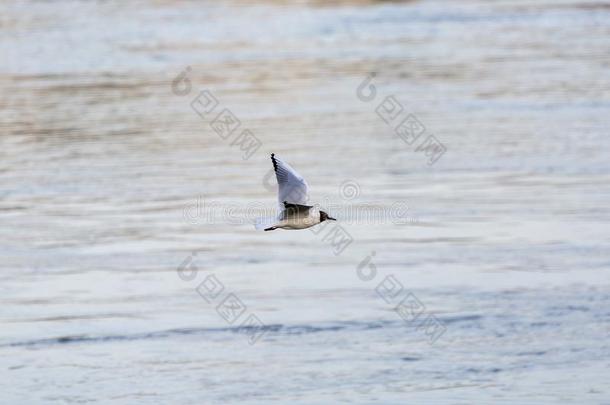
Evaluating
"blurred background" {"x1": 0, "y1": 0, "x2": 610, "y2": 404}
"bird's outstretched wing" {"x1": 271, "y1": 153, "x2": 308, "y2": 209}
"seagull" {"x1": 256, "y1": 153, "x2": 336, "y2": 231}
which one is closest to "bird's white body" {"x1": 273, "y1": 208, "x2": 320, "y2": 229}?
"seagull" {"x1": 256, "y1": 153, "x2": 336, "y2": 231}

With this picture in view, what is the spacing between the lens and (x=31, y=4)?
52562 millimetres

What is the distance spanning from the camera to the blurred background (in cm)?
1523

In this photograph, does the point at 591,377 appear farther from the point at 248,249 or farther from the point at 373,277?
the point at 248,249

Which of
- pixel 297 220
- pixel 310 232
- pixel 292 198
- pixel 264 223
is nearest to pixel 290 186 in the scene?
pixel 292 198

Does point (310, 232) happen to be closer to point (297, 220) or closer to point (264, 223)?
point (297, 220)

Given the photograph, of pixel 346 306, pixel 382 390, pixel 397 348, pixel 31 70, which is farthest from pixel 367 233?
pixel 31 70

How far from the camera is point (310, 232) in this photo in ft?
67.2

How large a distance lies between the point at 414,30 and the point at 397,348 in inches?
1039

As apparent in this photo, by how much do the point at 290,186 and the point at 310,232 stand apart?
868cm

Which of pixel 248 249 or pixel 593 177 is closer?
pixel 248 249

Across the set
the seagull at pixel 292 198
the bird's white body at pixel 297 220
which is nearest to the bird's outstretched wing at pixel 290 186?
the seagull at pixel 292 198

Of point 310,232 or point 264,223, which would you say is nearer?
point 264,223

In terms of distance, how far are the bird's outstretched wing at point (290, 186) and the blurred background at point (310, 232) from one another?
3259 mm

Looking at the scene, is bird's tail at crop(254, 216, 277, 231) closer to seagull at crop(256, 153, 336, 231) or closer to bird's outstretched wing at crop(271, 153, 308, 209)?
seagull at crop(256, 153, 336, 231)
